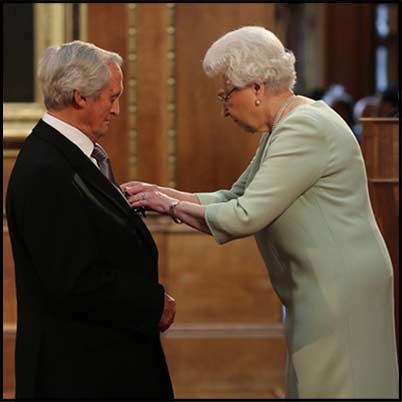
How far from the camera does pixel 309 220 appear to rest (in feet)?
12.9

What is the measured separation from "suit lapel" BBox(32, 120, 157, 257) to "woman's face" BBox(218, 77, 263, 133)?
0.47 meters

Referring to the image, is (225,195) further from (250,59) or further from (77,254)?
(77,254)

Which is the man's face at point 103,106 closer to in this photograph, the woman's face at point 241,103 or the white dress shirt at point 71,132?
the white dress shirt at point 71,132

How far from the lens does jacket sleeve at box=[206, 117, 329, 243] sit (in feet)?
12.7

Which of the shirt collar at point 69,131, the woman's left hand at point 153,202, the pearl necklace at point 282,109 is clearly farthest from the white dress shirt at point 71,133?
the pearl necklace at point 282,109

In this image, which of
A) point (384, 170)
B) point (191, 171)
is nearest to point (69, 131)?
point (384, 170)

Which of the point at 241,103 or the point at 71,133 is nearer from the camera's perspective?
the point at 71,133

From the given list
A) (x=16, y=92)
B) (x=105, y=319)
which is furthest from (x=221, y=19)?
(x=105, y=319)

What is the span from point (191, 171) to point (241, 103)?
288 centimetres

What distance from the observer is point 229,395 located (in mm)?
6875

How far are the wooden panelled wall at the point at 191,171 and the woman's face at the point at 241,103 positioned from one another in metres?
2.76

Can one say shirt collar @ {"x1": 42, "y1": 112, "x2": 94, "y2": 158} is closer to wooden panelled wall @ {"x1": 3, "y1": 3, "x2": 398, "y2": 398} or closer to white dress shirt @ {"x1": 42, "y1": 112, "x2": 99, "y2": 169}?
white dress shirt @ {"x1": 42, "y1": 112, "x2": 99, "y2": 169}

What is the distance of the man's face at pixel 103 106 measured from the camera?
3.79m

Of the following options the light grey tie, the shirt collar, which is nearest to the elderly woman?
the light grey tie
